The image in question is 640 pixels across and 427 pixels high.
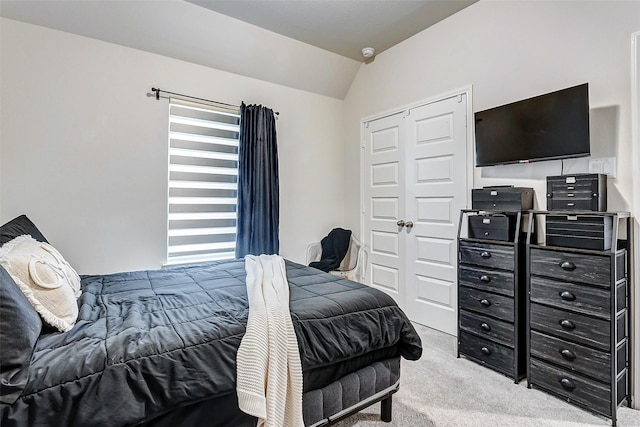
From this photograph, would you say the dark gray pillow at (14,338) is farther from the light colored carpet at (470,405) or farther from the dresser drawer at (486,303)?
the dresser drawer at (486,303)

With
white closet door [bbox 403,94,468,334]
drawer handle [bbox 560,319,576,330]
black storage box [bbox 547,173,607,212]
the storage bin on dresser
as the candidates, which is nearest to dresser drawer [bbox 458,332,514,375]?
the storage bin on dresser

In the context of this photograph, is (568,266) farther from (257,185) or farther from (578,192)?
(257,185)

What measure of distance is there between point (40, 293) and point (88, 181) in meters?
1.75

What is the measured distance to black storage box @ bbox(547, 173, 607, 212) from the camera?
6.41 ft

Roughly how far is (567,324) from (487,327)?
0.53 meters

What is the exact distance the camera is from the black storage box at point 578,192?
6.41 feet

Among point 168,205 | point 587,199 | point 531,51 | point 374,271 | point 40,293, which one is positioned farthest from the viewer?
point 374,271

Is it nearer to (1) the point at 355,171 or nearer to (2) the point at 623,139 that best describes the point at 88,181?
(1) the point at 355,171

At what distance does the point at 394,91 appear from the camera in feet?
12.0

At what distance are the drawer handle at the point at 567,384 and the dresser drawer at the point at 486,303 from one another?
1.38ft

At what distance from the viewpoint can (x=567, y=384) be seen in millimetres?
1957

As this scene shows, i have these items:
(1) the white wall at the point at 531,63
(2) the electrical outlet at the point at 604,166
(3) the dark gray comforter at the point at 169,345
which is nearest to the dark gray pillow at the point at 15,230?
(3) the dark gray comforter at the point at 169,345

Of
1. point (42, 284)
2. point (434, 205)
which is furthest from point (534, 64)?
point (42, 284)

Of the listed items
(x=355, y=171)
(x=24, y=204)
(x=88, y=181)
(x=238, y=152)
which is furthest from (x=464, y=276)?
(x=24, y=204)
